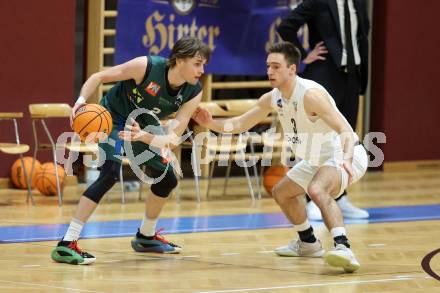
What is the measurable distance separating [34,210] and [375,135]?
6.41m

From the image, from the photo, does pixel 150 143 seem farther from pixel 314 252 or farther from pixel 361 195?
pixel 361 195

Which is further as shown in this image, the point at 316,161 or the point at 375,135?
the point at 375,135

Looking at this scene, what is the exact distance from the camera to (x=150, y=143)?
7672 mm

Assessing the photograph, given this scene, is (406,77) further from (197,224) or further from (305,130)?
(305,130)

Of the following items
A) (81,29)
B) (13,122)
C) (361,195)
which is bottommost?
(361,195)

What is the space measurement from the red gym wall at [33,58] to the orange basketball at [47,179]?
0.65 m

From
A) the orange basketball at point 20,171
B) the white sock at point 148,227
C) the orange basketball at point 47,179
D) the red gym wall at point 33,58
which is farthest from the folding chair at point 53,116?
the white sock at point 148,227

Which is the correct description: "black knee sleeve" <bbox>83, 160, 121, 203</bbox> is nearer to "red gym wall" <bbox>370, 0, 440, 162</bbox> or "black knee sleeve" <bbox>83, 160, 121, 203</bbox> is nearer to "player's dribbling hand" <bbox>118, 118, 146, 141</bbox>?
"player's dribbling hand" <bbox>118, 118, 146, 141</bbox>

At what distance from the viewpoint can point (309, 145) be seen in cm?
789

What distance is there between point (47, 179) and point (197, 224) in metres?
2.33

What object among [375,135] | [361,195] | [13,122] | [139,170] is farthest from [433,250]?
[375,135]

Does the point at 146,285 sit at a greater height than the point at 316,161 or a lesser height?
lesser

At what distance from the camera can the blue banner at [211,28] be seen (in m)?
12.4

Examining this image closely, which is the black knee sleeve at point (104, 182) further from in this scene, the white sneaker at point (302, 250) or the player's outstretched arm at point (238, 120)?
the white sneaker at point (302, 250)
